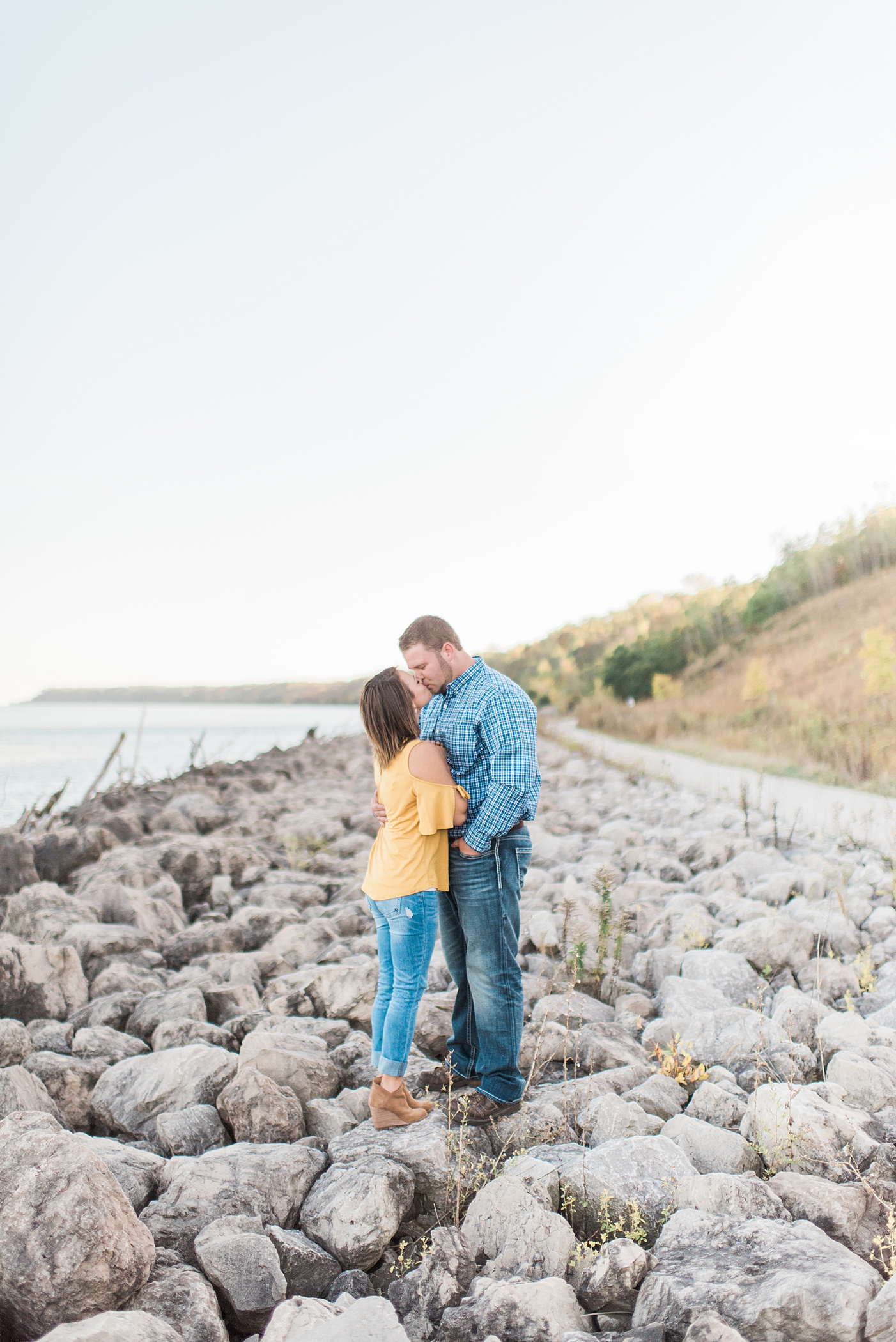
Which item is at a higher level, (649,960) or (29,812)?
(29,812)

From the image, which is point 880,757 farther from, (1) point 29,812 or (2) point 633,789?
(1) point 29,812

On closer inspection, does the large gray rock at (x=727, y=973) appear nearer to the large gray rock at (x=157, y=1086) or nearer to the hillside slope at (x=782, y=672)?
the large gray rock at (x=157, y=1086)

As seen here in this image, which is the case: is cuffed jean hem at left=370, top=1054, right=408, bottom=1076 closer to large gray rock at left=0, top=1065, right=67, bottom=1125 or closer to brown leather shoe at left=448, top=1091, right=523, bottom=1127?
brown leather shoe at left=448, top=1091, right=523, bottom=1127

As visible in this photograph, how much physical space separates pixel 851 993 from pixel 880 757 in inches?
319

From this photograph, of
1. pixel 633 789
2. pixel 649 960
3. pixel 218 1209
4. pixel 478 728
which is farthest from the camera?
pixel 633 789

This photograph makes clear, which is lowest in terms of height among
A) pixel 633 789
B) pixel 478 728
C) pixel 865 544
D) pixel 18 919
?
pixel 633 789

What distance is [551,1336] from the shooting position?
80.6 inches

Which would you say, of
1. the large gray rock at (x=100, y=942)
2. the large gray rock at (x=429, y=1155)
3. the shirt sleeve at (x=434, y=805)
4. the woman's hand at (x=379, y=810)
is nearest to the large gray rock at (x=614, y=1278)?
the large gray rock at (x=429, y=1155)

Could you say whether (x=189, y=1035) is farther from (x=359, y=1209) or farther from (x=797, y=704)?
(x=797, y=704)

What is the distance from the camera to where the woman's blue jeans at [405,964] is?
3004 mm

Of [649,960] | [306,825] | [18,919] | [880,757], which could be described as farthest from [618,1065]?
[880,757]

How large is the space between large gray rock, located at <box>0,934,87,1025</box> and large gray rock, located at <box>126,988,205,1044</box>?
16.6 inches

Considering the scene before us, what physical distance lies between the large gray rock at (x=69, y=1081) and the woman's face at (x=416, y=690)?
6.82 ft

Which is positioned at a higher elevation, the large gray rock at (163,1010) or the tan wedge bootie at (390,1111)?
the large gray rock at (163,1010)
